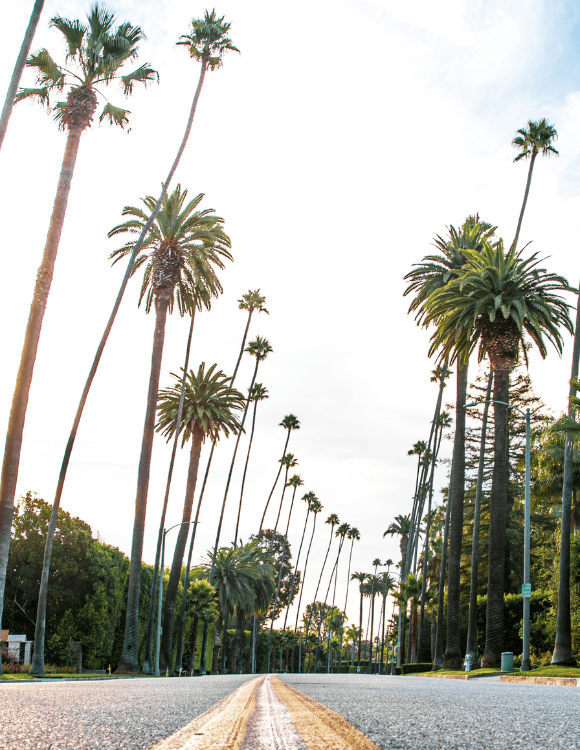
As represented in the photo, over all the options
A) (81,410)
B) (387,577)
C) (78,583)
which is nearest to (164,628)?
(78,583)

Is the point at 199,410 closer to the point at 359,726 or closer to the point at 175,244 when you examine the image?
the point at 175,244

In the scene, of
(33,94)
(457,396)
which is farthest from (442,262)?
(33,94)

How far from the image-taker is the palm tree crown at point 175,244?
118 ft

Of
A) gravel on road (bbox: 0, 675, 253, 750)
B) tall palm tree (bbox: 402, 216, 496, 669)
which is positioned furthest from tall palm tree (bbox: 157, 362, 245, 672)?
gravel on road (bbox: 0, 675, 253, 750)

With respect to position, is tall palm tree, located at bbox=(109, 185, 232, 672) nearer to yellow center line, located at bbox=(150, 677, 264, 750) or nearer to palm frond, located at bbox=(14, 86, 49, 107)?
palm frond, located at bbox=(14, 86, 49, 107)

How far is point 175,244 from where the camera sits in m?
36.1

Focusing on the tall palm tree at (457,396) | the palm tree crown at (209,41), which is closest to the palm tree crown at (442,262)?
the tall palm tree at (457,396)

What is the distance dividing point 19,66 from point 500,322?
23.0 metres

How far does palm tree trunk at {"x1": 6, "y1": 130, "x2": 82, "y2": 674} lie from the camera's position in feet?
63.6

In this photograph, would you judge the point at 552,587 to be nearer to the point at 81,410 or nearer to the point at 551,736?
the point at 81,410

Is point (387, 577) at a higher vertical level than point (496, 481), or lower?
lower

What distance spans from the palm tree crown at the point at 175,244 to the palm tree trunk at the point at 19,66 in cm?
1617

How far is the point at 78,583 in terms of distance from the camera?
149 ft

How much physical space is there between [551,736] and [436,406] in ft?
173
